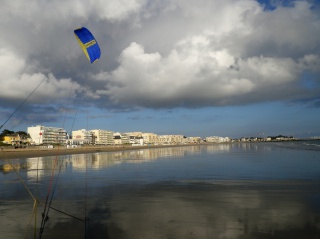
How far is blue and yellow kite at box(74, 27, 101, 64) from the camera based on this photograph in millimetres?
8953

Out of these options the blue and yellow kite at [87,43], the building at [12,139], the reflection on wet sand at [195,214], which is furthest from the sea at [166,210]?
the building at [12,139]

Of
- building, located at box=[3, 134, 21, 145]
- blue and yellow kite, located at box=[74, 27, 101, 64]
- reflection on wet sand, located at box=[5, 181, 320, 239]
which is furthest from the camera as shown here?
building, located at box=[3, 134, 21, 145]

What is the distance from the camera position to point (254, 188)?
1343 cm

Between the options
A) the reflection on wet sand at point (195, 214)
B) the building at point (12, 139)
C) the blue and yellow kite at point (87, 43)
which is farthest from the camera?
the building at point (12, 139)

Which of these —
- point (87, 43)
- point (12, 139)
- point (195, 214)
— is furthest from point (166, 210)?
point (12, 139)

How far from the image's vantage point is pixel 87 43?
9250 millimetres

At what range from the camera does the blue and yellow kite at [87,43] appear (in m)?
8.95

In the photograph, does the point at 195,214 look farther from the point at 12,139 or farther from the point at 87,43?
the point at 12,139

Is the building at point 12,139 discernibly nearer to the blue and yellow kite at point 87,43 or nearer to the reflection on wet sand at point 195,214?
the reflection on wet sand at point 195,214

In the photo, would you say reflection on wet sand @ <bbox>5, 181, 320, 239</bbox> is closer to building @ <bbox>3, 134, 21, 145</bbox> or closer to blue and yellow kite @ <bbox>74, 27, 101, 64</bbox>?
blue and yellow kite @ <bbox>74, 27, 101, 64</bbox>

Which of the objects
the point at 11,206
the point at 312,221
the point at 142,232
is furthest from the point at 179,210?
the point at 11,206

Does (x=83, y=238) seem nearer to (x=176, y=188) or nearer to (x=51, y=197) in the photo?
(x=51, y=197)

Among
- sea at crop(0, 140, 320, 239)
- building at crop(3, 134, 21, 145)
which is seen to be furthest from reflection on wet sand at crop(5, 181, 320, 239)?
building at crop(3, 134, 21, 145)

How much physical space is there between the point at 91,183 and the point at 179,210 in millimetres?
7658
